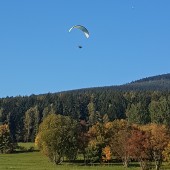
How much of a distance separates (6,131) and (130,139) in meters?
61.7

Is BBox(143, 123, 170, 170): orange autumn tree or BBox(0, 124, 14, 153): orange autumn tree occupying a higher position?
BBox(0, 124, 14, 153): orange autumn tree

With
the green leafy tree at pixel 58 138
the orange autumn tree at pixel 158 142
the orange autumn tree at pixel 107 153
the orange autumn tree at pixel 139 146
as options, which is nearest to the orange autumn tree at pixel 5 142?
the green leafy tree at pixel 58 138

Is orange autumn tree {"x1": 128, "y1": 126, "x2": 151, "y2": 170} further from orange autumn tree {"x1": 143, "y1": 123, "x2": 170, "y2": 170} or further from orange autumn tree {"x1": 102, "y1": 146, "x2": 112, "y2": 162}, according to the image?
orange autumn tree {"x1": 102, "y1": 146, "x2": 112, "y2": 162}

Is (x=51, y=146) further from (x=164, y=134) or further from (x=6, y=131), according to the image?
(x=6, y=131)

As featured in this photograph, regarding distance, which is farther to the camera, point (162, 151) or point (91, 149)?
point (91, 149)

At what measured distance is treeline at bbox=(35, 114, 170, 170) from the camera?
299 ft

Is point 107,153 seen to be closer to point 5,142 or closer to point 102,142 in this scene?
point 102,142

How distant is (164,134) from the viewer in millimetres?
93250

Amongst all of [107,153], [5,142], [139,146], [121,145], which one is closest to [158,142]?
[139,146]

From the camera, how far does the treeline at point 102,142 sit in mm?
91250

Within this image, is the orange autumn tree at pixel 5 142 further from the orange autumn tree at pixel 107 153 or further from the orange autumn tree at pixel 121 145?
the orange autumn tree at pixel 107 153

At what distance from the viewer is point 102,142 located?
11044cm

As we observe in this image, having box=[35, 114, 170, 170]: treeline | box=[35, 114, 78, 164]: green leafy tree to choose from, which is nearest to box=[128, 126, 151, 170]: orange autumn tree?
box=[35, 114, 170, 170]: treeline

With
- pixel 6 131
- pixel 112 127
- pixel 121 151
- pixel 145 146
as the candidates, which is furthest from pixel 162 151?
pixel 6 131
